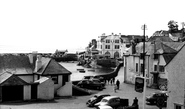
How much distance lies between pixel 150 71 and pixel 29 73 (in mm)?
18258

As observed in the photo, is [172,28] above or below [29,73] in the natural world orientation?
above

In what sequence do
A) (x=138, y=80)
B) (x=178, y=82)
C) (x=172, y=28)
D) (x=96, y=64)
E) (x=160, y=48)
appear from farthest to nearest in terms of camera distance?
(x=96, y=64) < (x=172, y=28) < (x=160, y=48) < (x=138, y=80) < (x=178, y=82)

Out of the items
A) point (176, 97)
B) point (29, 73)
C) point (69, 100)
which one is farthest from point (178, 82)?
point (29, 73)

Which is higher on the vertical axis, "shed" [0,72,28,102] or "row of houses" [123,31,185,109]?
"row of houses" [123,31,185,109]

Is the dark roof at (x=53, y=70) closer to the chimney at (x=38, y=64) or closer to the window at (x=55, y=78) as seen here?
the window at (x=55, y=78)

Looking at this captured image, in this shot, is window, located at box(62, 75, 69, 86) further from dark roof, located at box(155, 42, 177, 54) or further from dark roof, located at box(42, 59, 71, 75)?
dark roof, located at box(155, 42, 177, 54)

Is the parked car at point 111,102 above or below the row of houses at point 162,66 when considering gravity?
below

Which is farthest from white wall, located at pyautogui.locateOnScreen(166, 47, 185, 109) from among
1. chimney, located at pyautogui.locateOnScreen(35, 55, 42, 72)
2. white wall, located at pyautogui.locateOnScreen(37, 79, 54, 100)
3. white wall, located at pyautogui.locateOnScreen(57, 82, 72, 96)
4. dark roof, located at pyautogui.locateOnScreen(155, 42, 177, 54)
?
chimney, located at pyautogui.locateOnScreen(35, 55, 42, 72)

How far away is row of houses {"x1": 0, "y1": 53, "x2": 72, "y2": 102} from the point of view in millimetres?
30391

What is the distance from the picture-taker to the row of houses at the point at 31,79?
1196 inches

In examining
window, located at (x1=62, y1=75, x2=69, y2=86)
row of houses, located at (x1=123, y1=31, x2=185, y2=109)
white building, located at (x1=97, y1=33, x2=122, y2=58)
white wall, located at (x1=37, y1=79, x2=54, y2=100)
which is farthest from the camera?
white building, located at (x1=97, y1=33, x2=122, y2=58)

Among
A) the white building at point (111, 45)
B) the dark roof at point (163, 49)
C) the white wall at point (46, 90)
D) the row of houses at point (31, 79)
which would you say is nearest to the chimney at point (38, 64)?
the row of houses at point (31, 79)

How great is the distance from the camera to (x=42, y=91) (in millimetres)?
31328

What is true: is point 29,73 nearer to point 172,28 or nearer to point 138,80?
point 138,80
